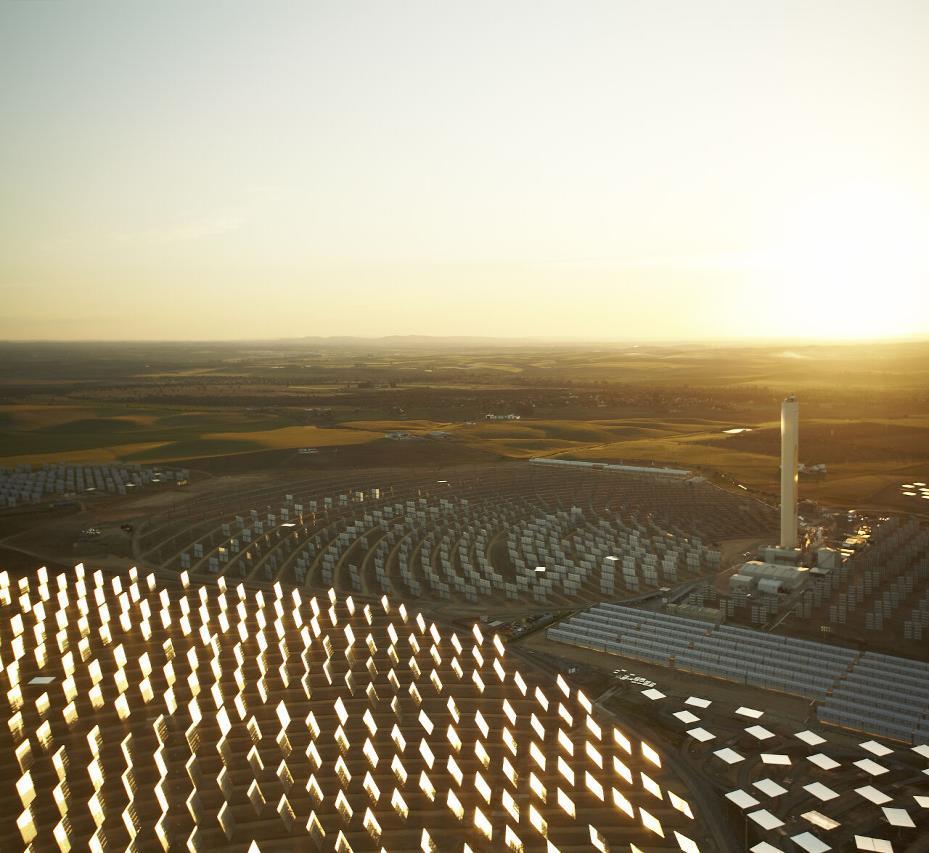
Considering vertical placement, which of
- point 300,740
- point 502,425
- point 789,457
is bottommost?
point 502,425

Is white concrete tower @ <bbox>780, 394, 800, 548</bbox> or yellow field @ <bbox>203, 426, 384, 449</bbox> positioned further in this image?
yellow field @ <bbox>203, 426, 384, 449</bbox>

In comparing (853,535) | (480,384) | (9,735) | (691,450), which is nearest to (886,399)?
(691,450)

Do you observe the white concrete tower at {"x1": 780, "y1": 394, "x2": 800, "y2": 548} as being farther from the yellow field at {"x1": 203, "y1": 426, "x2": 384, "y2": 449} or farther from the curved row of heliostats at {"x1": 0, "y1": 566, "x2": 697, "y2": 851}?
the yellow field at {"x1": 203, "y1": 426, "x2": 384, "y2": 449}

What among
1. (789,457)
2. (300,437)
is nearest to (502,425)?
(300,437)

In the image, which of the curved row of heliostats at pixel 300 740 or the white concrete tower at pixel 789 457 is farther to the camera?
the white concrete tower at pixel 789 457

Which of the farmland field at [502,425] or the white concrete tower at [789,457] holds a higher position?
the white concrete tower at [789,457]

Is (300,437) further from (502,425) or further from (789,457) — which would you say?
(789,457)

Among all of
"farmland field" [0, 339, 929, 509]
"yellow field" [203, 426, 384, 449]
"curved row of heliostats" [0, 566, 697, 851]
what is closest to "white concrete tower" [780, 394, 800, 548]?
"curved row of heliostats" [0, 566, 697, 851]

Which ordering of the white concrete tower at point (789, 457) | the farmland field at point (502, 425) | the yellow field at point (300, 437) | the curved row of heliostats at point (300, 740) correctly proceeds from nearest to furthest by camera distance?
the curved row of heliostats at point (300, 740) < the white concrete tower at point (789, 457) < the farmland field at point (502, 425) < the yellow field at point (300, 437)

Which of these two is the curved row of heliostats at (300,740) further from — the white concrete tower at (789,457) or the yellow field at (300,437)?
the yellow field at (300,437)

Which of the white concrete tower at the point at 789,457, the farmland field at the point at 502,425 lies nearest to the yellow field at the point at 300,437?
the farmland field at the point at 502,425

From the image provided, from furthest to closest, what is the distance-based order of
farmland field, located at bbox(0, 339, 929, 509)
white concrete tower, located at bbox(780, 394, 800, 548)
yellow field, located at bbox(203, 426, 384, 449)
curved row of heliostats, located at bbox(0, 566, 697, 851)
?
yellow field, located at bbox(203, 426, 384, 449), farmland field, located at bbox(0, 339, 929, 509), white concrete tower, located at bbox(780, 394, 800, 548), curved row of heliostats, located at bbox(0, 566, 697, 851)

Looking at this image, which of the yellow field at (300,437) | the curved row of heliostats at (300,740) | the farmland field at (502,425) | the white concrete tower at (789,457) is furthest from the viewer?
the yellow field at (300,437)
